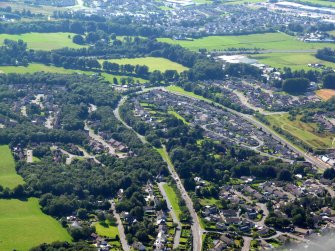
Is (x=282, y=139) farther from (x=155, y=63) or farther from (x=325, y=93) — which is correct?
(x=155, y=63)

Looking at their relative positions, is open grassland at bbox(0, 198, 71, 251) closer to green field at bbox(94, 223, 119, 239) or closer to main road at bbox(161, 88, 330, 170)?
green field at bbox(94, 223, 119, 239)

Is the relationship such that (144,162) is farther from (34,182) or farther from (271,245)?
(271,245)

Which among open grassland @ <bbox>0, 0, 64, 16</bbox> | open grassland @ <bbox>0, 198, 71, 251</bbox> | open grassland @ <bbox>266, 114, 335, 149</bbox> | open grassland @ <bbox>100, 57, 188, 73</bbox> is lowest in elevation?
open grassland @ <bbox>0, 0, 64, 16</bbox>

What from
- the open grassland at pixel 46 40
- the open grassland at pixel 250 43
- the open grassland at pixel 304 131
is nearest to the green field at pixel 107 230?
the open grassland at pixel 304 131

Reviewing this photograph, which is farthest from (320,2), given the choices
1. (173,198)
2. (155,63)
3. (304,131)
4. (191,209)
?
(191,209)

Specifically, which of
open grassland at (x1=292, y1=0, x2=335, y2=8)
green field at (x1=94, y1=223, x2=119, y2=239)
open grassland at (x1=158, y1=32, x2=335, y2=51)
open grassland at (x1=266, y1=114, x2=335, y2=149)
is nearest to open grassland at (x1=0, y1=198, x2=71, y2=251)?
green field at (x1=94, y1=223, x2=119, y2=239)

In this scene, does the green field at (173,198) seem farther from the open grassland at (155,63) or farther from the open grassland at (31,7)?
the open grassland at (31,7)

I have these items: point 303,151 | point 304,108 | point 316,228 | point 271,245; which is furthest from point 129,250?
point 304,108
